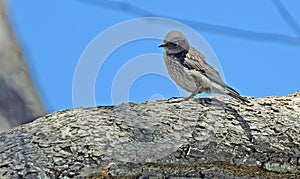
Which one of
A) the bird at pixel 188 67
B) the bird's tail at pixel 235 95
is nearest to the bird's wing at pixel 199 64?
the bird at pixel 188 67

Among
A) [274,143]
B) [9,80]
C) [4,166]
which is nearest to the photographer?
[4,166]

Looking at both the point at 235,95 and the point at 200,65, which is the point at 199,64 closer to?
the point at 200,65

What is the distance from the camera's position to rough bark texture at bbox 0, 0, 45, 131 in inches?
84.4

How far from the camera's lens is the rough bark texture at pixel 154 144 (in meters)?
1.60

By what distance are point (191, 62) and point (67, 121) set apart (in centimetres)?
147

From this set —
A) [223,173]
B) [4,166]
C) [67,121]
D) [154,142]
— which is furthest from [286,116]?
[4,166]

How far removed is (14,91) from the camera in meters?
2.15

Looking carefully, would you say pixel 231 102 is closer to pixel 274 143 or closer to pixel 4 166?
pixel 274 143

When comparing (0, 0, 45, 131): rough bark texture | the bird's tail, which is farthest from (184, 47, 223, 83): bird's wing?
(0, 0, 45, 131): rough bark texture

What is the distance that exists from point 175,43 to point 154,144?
154 cm

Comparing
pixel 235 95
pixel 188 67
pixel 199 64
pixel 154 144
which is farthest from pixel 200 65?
pixel 154 144

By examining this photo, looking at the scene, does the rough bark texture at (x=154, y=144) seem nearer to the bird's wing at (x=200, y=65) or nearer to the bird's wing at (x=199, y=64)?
the bird's wing at (x=200, y=65)

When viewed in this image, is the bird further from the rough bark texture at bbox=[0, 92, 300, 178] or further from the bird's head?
the rough bark texture at bbox=[0, 92, 300, 178]

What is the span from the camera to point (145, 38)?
222cm
